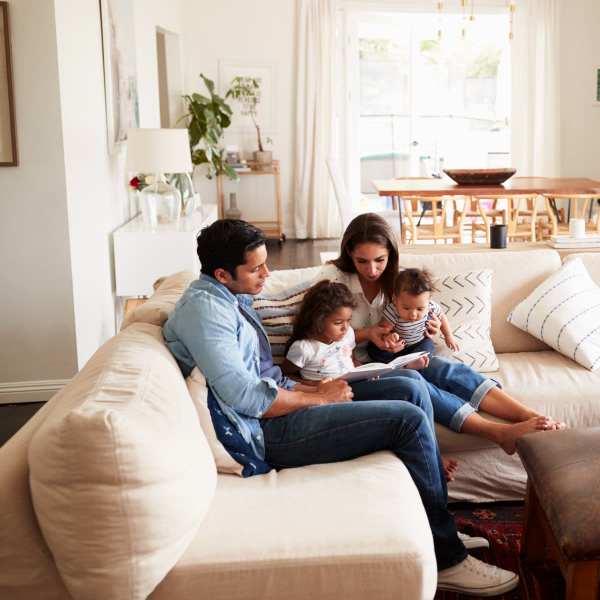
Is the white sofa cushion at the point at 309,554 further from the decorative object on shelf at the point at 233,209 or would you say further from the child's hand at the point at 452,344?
the decorative object on shelf at the point at 233,209

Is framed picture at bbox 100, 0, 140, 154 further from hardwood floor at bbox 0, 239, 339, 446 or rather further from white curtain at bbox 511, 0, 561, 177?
white curtain at bbox 511, 0, 561, 177

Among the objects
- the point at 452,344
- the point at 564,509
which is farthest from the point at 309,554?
the point at 452,344

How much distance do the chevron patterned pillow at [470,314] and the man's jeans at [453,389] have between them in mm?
189

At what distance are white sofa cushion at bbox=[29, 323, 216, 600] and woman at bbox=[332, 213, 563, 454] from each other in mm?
1217

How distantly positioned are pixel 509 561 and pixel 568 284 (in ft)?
4.11

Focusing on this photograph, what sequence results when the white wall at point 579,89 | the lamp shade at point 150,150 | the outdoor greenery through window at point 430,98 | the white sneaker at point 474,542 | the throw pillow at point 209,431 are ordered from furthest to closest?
1. the outdoor greenery through window at point 430,98
2. the white wall at point 579,89
3. the lamp shade at point 150,150
4. the white sneaker at point 474,542
5. the throw pillow at point 209,431

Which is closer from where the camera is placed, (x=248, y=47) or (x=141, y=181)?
(x=141, y=181)

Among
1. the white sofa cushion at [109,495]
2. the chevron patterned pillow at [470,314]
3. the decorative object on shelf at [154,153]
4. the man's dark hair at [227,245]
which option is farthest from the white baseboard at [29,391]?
the white sofa cushion at [109,495]

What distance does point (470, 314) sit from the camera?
3.35m

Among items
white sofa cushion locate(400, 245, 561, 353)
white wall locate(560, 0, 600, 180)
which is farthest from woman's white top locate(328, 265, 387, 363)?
white wall locate(560, 0, 600, 180)

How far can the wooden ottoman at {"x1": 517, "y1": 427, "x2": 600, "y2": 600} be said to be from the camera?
204 centimetres

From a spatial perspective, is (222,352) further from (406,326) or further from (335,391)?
(406,326)

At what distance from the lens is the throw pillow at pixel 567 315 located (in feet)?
10.7

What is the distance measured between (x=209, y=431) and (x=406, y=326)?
1039 mm
